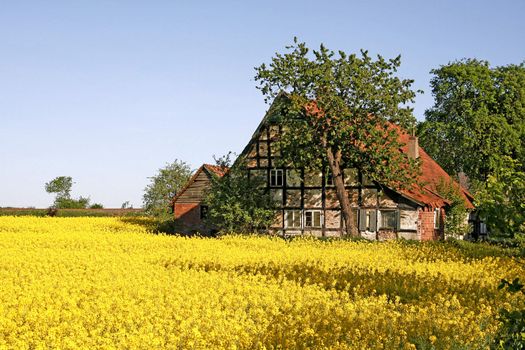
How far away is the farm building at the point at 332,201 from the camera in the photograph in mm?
40031

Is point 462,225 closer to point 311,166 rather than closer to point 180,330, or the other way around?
point 311,166

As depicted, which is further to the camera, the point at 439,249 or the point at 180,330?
the point at 439,249

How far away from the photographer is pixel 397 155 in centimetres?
3838

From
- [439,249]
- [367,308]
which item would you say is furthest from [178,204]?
[367,308]

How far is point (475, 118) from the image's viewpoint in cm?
5369

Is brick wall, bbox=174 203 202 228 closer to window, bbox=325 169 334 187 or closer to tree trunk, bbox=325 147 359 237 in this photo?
window, bbox=325 169 334 187

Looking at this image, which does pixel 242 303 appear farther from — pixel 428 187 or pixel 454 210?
pixel 454 210

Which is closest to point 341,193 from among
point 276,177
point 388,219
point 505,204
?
point 388,219

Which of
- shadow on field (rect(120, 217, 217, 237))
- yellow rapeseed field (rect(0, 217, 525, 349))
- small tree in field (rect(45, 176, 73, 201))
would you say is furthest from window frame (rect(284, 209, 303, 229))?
small tree in field (rect(45, 176, 73, 201))

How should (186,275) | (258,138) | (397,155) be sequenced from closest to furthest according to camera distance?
1. (186,275)
2. (397,155)
3. (258,138)

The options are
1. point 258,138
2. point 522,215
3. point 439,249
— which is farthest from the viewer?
point 258,138

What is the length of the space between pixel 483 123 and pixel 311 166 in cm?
2166

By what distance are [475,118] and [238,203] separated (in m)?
23.5

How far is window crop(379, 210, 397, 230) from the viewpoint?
132 feet
